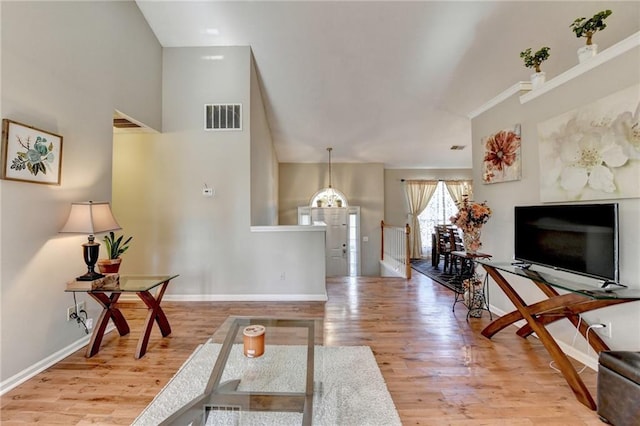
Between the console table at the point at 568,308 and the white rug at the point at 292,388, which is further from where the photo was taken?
the console table at the point at 568,308

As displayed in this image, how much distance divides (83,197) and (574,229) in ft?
14.6

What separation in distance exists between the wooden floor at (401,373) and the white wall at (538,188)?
479 millimetres

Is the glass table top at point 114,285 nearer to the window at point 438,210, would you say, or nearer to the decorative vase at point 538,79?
the decorative vase at point 538,79

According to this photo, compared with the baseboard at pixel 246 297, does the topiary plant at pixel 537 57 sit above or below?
above

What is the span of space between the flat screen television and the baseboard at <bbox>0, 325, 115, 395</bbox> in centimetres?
440

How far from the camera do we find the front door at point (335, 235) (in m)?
7.55

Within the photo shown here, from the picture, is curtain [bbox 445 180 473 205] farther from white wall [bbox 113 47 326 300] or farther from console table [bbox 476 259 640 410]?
console table [bbox 476 259 640 410]

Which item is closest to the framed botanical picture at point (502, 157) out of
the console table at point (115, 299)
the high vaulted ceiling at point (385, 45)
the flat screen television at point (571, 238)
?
the flat screen television at point (571, 238)

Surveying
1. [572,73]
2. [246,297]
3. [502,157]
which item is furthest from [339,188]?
[572,73]

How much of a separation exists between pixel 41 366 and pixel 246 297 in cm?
217

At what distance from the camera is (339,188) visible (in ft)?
25.4

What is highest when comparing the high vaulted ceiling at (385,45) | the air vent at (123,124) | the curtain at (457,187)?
the high vaulted ceiling at (385,45)

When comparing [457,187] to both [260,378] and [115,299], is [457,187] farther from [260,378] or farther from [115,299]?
[115,299]

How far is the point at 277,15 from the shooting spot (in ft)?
11.3
